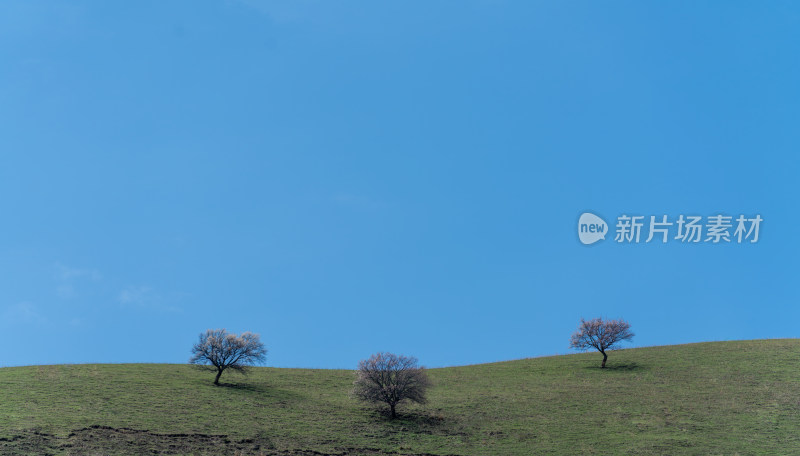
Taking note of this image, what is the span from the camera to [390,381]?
56.6 meters

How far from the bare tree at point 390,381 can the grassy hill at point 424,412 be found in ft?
5.63

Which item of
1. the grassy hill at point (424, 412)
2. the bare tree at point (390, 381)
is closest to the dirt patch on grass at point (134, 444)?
the grassy hill at point (424, 412)

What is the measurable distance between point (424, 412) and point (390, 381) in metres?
4.15

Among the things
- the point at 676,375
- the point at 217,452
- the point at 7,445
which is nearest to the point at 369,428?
the point at 217,452

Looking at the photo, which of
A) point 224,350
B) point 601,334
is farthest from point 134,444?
point 601,334

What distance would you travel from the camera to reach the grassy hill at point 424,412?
46188 mm

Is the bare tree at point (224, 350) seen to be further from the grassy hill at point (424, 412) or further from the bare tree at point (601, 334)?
the bare tree at point (601, 334)

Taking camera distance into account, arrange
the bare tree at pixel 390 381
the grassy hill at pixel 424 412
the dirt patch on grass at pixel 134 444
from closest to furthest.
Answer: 1. the dirt patch on grass at pixel 134 444
2. the grassy hill at pixel 424 412
3. the bare tree at pixel 390 381

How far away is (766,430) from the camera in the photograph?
5034 centimetres

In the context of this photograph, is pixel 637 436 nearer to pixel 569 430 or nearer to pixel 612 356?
pixel 569 430

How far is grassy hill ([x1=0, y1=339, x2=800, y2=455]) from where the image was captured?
46.2 meters

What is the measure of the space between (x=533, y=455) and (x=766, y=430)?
19.7 metres

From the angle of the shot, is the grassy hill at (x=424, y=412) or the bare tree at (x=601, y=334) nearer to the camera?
the grassy hill at (x=424, y=412)

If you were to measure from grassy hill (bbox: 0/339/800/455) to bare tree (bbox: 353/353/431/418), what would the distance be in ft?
5.63
